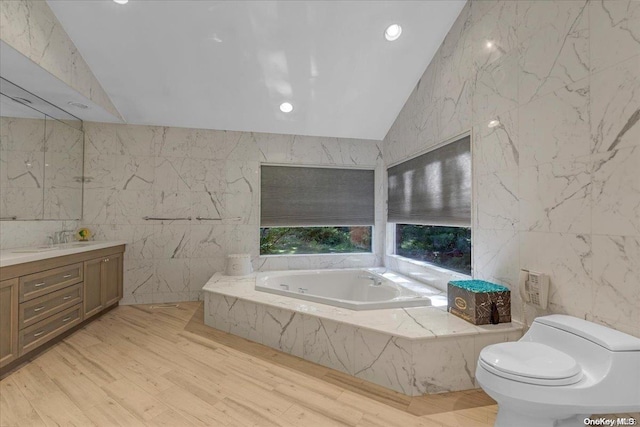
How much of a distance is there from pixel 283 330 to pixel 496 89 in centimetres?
256

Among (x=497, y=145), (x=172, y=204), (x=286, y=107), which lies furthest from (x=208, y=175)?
(x=497, y=145)

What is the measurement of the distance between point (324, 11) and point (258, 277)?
9.05ft

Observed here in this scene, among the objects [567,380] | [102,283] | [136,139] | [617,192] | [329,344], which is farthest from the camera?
[136,139]

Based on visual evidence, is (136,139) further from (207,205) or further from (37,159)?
(207,205)

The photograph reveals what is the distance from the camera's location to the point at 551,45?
178cm

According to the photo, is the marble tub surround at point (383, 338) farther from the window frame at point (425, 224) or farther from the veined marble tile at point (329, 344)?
the window frame at point (425, 224)

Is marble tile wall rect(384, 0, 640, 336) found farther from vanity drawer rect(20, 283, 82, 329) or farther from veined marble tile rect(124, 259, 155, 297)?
veined marble tile rect(124, 259, 155, 297)

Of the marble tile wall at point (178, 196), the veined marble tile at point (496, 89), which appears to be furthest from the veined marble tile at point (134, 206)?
the veined marble tile at point (496, 89)

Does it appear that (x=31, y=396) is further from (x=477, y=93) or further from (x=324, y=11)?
(x=477, y=93)

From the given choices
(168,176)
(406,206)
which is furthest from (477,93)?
(168,176)

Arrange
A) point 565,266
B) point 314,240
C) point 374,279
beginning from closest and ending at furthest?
point 565,266, point 374,279, point 314,240

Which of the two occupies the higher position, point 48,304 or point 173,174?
point 173,174

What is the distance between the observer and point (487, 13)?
7.48 feet

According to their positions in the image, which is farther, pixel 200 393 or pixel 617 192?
pixel 200 393
